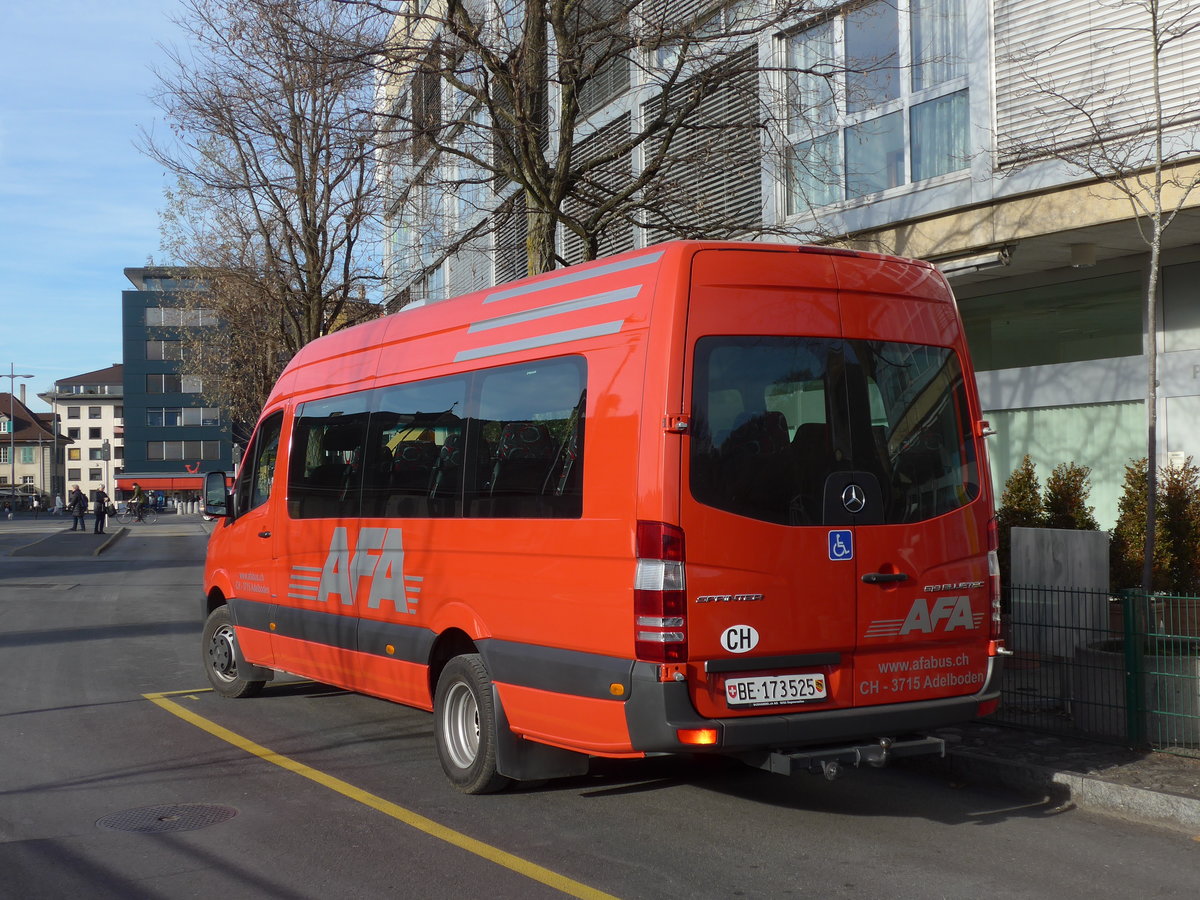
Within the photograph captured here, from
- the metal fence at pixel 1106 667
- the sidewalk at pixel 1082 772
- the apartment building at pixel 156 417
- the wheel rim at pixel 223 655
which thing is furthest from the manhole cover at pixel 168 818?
the apartment building at pixel 156 417

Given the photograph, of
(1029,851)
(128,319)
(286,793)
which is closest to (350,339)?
(286,793)

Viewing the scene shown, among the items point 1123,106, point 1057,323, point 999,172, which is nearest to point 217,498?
point 999,172

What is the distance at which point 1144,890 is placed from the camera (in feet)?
17.1

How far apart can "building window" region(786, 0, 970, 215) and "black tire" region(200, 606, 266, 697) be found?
729 cm

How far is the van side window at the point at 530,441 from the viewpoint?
6098 mm

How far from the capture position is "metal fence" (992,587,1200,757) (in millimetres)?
7242

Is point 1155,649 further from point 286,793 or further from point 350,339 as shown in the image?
point 350,339

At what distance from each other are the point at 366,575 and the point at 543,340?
7.87 feet

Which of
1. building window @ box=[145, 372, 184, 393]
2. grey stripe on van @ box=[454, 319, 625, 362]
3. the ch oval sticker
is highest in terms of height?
building window @ box=[145, 372, 184, 393]

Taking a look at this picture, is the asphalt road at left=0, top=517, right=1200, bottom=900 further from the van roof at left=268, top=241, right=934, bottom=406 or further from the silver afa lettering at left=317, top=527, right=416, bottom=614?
the van roof at left=268, top=241, right=934, bottom=406

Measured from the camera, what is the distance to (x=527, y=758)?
255 inches

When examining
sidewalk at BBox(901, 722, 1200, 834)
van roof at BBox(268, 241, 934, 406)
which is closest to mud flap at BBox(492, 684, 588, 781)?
van roof at BBox(268, 241, 934, 406)

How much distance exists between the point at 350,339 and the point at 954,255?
7.12 metres

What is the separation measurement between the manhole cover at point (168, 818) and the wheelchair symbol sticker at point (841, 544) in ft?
10.9
